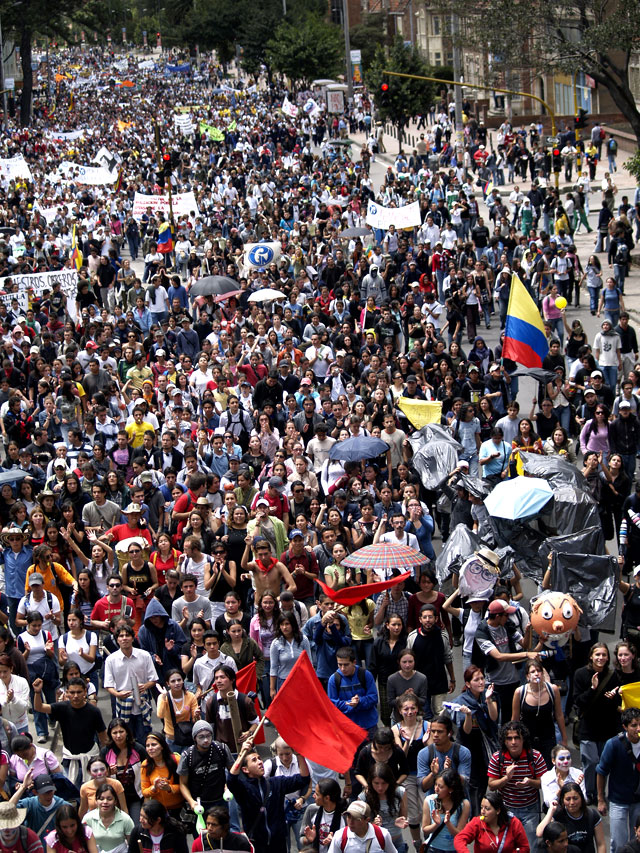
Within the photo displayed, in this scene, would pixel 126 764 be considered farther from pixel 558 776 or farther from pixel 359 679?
pixel 558 776

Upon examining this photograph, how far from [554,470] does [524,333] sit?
12.5ft

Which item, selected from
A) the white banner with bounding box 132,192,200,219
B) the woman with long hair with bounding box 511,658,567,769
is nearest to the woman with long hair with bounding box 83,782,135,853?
the woman with long hair with bounding box 511,658,567,769

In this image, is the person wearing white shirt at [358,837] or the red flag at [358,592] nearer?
the person wearing white shirt at [358,837]

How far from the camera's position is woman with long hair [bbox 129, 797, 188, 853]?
25.9 ft

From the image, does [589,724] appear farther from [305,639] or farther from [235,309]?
[235,309]

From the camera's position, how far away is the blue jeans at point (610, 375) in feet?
54.2

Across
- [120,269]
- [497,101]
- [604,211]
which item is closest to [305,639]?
[120,269]

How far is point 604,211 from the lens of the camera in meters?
27.0

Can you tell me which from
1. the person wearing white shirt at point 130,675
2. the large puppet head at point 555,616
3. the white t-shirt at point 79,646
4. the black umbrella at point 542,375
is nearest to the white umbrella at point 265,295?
the black umbrella at point 542,375

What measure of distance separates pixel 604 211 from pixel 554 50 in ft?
26.2

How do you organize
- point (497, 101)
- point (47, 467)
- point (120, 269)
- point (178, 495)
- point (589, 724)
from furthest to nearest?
point (497, 101) → point (120, 269) → point (47, 467) → point (178, 495) → point (589, 724)

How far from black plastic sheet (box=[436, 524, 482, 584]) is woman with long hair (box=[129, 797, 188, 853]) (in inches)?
154

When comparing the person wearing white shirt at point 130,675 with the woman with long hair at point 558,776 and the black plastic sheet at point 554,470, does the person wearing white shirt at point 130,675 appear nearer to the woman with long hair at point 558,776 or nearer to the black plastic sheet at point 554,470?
the woman with long hair at point 558,776

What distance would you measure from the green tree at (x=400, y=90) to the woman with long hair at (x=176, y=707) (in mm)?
41925
